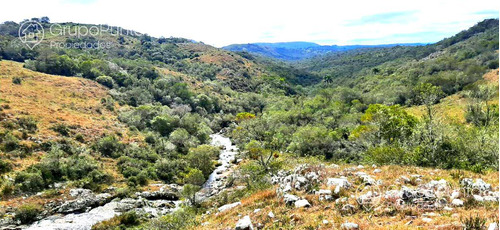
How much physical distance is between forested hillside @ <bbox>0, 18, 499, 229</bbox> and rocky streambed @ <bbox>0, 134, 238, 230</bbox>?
219mm

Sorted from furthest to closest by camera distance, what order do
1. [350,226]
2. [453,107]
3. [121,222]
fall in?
1. [453,107]
2. [121,222]
3. [350,226]

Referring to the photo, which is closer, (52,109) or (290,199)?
(290,199)

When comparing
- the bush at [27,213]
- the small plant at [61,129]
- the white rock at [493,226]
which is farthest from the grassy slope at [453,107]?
the small plant at [61,129]

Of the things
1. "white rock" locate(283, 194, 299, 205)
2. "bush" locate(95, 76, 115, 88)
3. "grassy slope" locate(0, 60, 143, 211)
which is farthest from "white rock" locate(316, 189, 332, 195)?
"bush" locate(95, 76, 115, 88)

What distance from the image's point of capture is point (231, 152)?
59812 millimetres

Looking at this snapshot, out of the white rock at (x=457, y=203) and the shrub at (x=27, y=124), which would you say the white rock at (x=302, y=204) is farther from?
the shrub at (x=27, y=124)

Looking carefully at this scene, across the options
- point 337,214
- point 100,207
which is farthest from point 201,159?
point 337,214

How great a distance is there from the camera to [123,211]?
102 ft

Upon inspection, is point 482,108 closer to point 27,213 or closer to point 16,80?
point 27,213

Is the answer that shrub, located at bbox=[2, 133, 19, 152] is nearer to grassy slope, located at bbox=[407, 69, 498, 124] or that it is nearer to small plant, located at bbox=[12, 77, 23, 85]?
small plant, located at bbox=[12, 77, 23, 85]

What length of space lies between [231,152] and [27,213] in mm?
37492

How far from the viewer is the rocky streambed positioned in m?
27.5

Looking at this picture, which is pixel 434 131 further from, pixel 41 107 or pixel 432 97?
pixel 41 107

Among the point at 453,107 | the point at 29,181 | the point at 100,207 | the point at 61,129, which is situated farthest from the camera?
the point at 453,107
